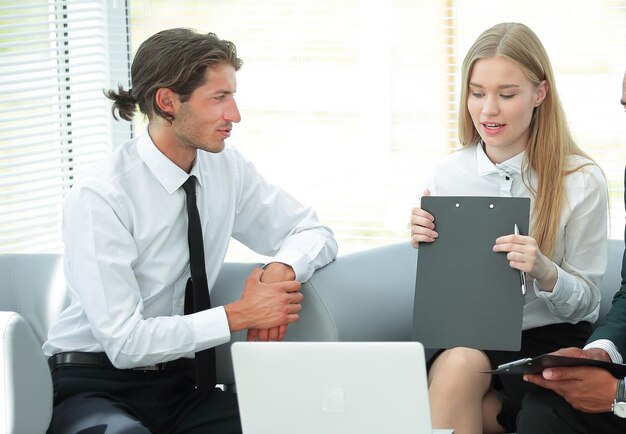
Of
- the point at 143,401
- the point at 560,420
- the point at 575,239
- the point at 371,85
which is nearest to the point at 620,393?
the point at 560,420

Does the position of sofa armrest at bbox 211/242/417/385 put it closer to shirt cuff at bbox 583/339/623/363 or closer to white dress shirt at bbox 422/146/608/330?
white dress shirt at bbox 422/146/608/330

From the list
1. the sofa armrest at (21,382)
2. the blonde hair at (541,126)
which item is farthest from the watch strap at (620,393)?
the sofa armrest at (21,382)

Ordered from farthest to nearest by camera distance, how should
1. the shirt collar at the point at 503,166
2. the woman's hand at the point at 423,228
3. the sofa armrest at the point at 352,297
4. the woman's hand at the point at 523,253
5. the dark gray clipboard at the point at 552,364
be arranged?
the shirt collar at the point at 503,166, the sofa armrest at the point at 352,297, the woman's hand at the point at 423,228, the woman's hand at the point at 523,253, the dark gray clipboard at the point at 552,364

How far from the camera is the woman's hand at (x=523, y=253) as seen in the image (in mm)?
2320

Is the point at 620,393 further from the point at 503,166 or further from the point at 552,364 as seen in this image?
the point at 503,166

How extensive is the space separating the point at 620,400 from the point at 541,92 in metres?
0.90

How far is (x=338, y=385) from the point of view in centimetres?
180

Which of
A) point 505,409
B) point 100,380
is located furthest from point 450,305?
point 100,380

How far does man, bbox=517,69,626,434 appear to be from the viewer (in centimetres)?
211

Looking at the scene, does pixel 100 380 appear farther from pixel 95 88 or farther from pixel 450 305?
pixel 95 88

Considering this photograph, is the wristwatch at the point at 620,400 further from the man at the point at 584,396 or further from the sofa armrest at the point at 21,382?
the sofa armrest at the point at 21,382

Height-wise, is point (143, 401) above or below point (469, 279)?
below

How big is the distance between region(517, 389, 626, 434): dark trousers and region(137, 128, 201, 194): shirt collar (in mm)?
1044

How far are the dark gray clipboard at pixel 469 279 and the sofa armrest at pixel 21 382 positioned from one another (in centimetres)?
90
